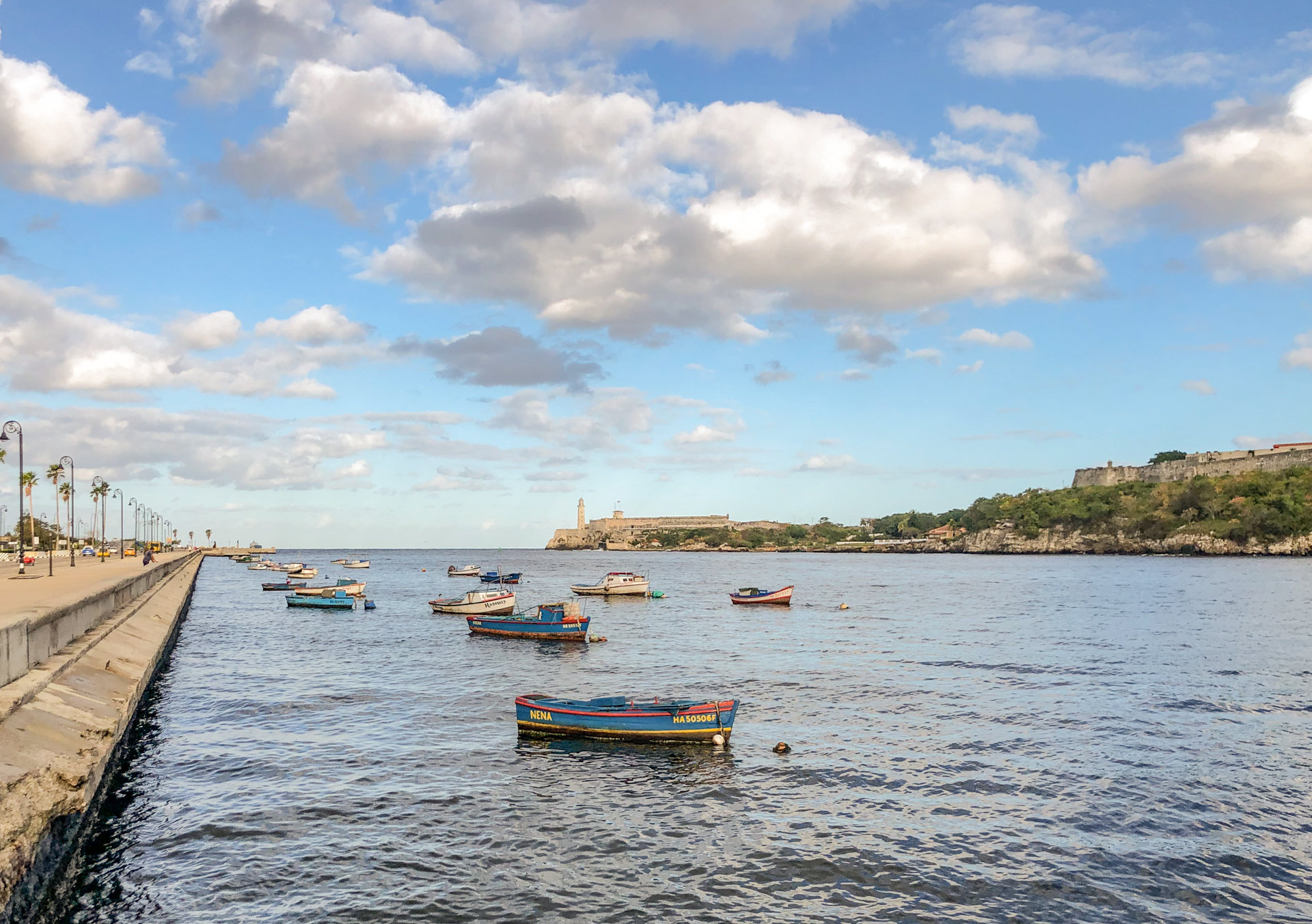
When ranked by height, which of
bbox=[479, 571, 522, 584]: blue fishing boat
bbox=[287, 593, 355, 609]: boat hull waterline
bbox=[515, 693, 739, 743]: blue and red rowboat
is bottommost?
bbox=[479, 571, 522, 584]: blue fishing boat

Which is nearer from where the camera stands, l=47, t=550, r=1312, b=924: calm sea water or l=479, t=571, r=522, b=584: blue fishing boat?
l=47, t=550, r=1312, b=924: calm sea water

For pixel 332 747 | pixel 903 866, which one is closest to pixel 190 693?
pixel 332 747

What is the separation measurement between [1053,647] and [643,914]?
45558 millimetres

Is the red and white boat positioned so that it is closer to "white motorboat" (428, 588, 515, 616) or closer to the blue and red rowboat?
"white motorboat" (428, 588, 515, 616)

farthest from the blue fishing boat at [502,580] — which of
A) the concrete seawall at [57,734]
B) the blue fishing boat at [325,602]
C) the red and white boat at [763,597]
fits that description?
the concrete seawall at [57,734]

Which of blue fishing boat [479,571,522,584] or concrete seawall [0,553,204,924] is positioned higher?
concrete seawall [0,553,204,924]

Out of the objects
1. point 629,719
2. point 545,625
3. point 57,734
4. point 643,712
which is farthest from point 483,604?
point 57,734

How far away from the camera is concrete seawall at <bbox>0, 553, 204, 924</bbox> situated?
15.5 m

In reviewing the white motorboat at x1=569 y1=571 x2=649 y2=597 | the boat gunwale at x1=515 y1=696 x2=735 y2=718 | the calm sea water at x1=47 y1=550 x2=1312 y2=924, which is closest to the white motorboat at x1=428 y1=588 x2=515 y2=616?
the calm sea water at x1=47 y1=550 x2=1312 y2=924

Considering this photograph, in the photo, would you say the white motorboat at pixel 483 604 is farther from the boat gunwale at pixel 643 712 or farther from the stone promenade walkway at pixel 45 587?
the boat gunwale at pixel 643 712

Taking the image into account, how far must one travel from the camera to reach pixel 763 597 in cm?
9169

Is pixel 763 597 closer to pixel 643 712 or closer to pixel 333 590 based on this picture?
pixel 333 590

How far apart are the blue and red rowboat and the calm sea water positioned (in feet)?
2.39

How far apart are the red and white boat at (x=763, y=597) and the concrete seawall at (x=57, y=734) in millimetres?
62552
